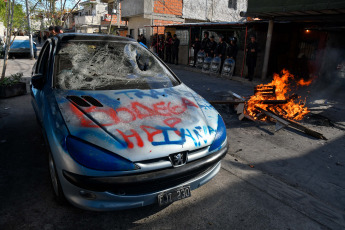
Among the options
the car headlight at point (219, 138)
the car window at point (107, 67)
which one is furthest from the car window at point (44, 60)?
the car headlight at point (219, 138)

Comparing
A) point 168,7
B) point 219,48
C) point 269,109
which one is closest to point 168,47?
point 219,48

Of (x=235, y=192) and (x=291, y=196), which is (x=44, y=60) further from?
(x=291, y=196)

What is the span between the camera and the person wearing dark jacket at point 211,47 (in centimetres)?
1320

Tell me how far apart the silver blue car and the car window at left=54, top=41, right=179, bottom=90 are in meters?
0.01

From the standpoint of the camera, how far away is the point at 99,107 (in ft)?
8.30

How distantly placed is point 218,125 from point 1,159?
3.25m

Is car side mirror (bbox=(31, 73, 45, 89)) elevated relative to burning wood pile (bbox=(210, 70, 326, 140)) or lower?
elevated

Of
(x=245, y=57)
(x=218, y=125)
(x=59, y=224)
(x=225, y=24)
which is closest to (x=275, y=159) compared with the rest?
(x=218, y=125)

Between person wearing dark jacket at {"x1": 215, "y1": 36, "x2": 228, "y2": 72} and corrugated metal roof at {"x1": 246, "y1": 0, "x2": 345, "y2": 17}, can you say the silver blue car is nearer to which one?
corrugated metal roof at {"x1": 246, "y1": 0, "x2": 345, "y2": 17}

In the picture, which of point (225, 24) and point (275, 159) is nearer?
point (275, 159)

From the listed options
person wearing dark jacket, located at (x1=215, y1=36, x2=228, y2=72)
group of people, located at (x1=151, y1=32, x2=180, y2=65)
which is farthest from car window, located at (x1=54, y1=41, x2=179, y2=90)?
group of people, located at (x1=151, y1=32, x2=180, y2=65)

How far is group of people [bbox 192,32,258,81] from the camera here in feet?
36.3

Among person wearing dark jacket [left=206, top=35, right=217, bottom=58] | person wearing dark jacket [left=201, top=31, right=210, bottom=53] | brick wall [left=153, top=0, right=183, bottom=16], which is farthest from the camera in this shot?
brick wall [left=153, top=0, right=183, bottom=16]

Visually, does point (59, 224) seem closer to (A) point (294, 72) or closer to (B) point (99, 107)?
(B) point (99, 107)
